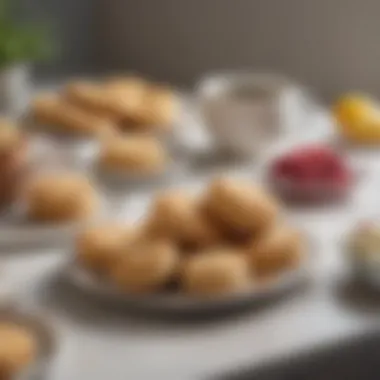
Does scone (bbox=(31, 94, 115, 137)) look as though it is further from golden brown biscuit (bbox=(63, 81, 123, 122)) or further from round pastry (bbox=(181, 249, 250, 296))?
round pastry (bbox=(181, 249, 250, 296))

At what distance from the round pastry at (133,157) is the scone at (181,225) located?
20 cm

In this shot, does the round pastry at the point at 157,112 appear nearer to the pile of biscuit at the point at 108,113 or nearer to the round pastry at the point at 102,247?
the pile of biscuit at the point at 108,113

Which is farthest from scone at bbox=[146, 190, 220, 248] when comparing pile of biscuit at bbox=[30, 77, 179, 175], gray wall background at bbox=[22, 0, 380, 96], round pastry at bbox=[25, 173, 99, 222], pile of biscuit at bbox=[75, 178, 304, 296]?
gray wall background at bbox=[22, 0, 380, 96]

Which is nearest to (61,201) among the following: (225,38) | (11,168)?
(11,168)

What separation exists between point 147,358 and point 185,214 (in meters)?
0.13

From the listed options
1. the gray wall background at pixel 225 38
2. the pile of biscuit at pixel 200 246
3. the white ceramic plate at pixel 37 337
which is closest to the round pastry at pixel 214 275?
the pile of biscuit at pixel 200 246

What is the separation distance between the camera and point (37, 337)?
66 cm

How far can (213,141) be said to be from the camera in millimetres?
1076

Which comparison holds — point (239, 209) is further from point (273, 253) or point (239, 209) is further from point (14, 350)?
point (14, 350)

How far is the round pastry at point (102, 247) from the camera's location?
2.47ft

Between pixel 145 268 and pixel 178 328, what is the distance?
46 millimetres

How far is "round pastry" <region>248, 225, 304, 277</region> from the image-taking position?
0.75 metres

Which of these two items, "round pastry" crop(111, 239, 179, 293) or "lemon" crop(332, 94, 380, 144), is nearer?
"round pastry" crop(111, 239, 179, 293)

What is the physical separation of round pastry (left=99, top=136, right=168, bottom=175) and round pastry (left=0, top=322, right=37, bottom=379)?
1.11 feet
